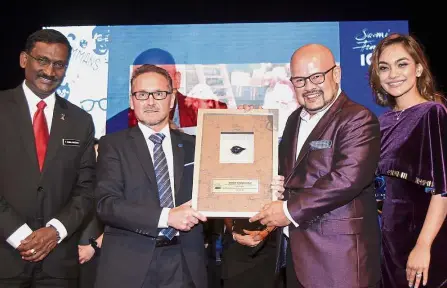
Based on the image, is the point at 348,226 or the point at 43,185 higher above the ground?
the point at 43,185

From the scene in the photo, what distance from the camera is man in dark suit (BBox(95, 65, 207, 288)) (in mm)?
2289

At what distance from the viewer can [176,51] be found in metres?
4.75

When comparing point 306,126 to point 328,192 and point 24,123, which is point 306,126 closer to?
point 328,192

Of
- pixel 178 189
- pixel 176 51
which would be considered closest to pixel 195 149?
pixel 178 189

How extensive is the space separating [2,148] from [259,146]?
1.37m

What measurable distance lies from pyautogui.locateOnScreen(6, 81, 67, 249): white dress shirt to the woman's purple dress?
173 centimetres

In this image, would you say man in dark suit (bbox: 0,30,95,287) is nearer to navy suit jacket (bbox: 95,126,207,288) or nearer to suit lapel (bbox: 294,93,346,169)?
navy suit jacket (bbox: 95,126,207,288)

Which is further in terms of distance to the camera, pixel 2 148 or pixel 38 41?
pixel 38 41

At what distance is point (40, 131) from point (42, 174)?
254 mm

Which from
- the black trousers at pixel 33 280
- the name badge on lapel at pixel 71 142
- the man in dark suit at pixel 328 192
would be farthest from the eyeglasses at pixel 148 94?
the black trousers at pixel 33 280

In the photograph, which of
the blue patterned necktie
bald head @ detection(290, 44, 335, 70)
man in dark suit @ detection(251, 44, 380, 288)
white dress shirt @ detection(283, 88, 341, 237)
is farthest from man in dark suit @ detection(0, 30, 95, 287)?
bald head @ detection(290, 44, 335, 70)

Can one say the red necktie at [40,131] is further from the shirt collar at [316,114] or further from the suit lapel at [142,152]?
the shirt collar at [316,114]

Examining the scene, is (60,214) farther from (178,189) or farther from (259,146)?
(259,146)

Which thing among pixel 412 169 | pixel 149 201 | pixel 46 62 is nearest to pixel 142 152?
pixel 149 201
